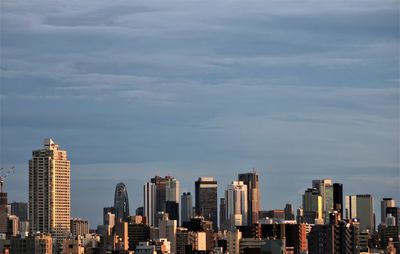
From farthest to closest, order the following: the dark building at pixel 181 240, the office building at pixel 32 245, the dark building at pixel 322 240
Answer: the dark building at pixel 181 240 < the dark building at pixel 322 240 < the office building at pixel 32 245

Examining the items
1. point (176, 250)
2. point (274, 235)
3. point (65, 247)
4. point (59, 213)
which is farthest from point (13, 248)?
point (59, 213)

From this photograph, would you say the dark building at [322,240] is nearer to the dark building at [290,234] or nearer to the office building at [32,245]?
the dark building at [290,234]

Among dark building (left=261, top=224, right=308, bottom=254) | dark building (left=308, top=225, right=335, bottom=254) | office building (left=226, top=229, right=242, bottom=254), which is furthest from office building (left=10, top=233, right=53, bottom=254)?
dark building (left=261, top=224, right=308, bottom=254)

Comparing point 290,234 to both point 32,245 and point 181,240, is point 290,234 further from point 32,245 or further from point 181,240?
point 32,245

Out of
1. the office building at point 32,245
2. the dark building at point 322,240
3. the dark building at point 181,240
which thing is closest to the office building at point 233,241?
the dark building at point 181,240

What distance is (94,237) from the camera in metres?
82.4

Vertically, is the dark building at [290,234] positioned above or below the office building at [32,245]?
above

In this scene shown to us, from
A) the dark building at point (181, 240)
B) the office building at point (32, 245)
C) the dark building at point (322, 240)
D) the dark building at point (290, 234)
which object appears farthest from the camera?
the dark building at point (181, 240)

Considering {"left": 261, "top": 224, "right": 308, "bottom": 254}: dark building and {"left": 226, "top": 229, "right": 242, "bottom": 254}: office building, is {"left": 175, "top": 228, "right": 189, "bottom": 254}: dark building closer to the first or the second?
{"left": 226, "top": 229, "right": 242, "bottom": 254}: office building

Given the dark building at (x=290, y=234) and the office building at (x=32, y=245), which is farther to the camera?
the dark building at (x=290, y=234)

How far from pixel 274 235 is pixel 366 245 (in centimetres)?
666

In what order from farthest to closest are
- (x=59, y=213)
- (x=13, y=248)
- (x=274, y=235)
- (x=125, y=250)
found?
(x=59, y=213), (x=274, y=235), (x=125, y=250), (x=13, y=248)

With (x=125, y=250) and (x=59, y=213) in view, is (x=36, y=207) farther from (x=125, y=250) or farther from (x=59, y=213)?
(x=125, y=250)

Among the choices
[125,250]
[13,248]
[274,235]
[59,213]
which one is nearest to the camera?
[13,248]
